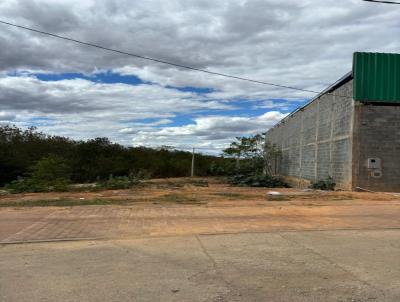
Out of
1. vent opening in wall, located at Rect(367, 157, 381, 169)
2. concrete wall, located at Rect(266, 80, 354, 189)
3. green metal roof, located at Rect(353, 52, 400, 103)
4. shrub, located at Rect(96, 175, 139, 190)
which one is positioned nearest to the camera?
vent opening in wall, located at Rect(367, 157, 381, 169)

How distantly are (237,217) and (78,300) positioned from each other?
7.48 m

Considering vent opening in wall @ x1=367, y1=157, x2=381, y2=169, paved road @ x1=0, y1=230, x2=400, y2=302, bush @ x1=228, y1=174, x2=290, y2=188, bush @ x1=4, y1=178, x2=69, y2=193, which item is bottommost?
paved road @ x1=0, y1=230, x2=400, y2=302

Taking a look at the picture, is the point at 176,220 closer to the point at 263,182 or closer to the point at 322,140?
the point at 322,140

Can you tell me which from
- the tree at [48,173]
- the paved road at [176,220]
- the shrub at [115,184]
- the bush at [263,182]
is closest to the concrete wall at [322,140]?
the bush at [263,182]

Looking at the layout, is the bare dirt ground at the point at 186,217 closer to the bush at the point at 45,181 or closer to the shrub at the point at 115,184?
the bush at the point at 45,181

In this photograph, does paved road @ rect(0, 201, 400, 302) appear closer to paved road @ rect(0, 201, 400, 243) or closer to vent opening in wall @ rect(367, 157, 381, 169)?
paved road @ rect(0, 201, 400, 243)

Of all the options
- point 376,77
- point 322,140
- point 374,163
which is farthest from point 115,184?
point 376,77

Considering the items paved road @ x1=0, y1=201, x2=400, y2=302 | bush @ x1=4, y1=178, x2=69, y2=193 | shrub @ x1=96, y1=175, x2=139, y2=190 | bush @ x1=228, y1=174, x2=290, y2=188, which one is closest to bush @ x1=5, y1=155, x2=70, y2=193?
bush @ x1=4, y1=178, x2=69, y2=193

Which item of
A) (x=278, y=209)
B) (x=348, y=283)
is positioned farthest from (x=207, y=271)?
(x=278, y=209)

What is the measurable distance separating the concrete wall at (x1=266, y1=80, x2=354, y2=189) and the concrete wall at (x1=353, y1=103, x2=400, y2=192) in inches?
14.0

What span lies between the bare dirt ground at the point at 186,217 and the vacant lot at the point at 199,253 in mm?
27

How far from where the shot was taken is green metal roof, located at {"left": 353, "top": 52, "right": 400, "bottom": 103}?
21344 mm

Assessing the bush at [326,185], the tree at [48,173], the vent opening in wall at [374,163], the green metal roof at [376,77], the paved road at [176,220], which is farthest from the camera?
the tree at [48,173]

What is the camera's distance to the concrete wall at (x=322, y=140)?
22.1m
